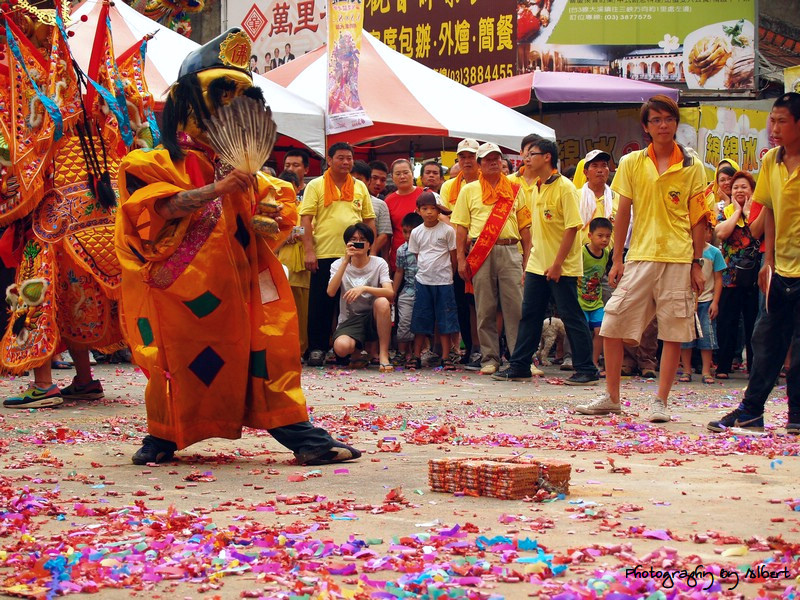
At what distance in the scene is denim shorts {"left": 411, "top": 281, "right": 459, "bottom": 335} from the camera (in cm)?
1137

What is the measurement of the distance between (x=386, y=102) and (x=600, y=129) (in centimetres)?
A: 669

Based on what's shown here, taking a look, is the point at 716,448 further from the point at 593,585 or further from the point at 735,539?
the point at 593,585

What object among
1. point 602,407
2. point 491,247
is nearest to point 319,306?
point 491,247

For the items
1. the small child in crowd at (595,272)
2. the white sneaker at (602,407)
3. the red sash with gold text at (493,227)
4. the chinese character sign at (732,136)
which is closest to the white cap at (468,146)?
the red sash with gold text at (493,227)

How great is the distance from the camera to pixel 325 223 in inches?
460

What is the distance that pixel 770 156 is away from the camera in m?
6.70

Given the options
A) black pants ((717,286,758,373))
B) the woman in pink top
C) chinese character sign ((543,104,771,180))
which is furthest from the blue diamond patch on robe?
chinese character sign ((543,104,771,180))

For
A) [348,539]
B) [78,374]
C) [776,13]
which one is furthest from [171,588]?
[776,13]

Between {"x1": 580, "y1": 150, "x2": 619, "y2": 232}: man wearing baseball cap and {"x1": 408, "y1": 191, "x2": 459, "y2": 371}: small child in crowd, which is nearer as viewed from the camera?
{"x1": 408, "y1": 191, "x2": 459, "y2": 371}: small child in crowd

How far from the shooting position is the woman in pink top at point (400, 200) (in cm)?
1229

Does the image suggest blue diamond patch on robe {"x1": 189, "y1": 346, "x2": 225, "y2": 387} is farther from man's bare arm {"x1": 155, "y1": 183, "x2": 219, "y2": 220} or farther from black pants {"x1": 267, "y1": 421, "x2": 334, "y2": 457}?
man's bare arm {"x1": 155, "y1": 183, "x2": 219, "y2": 220}

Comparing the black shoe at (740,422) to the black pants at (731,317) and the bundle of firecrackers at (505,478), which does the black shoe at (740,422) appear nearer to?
the bundle of firecrackers at (505,478)

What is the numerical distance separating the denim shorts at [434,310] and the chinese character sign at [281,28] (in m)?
12.7

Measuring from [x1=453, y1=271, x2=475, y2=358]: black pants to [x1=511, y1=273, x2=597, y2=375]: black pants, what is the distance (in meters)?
1.64
